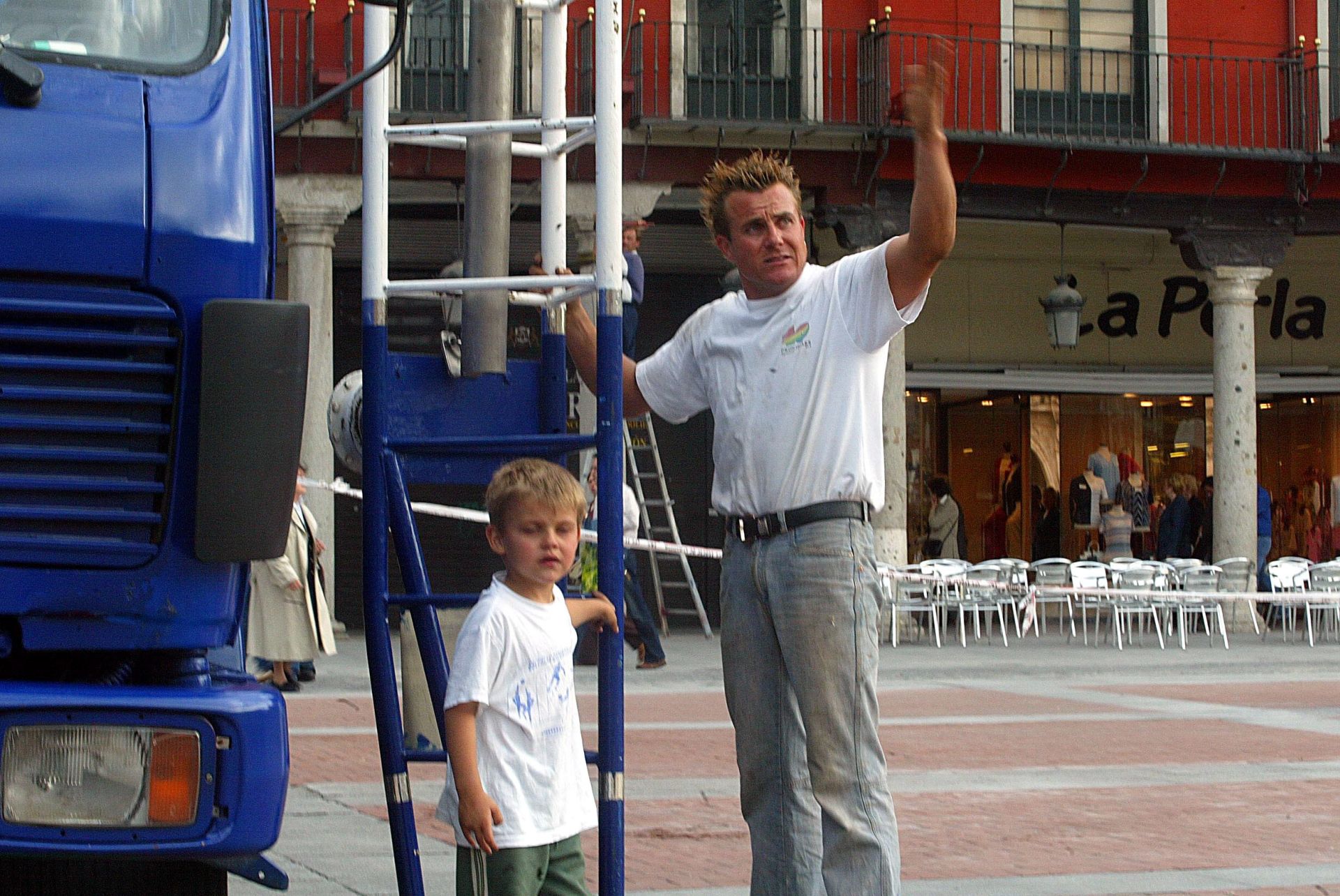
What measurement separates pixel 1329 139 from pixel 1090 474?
5554mm

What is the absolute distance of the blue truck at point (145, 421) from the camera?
336 cm

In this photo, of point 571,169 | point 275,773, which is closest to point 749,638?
point 275,773

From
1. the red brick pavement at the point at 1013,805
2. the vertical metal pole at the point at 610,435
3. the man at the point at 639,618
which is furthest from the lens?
the man at the point at 639,618

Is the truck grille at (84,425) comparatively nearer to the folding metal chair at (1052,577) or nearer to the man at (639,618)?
the man at (639,618)

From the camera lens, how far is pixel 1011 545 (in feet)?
77.9

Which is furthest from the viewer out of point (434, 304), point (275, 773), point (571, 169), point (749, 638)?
point (434, 304)

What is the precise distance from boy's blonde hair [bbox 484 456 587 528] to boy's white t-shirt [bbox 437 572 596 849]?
19 cm

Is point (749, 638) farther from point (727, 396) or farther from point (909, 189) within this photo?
point (909, 189)

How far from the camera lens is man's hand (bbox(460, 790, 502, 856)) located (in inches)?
145

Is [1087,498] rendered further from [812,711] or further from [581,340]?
[812,711]

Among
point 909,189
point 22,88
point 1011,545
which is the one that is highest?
point 909,189

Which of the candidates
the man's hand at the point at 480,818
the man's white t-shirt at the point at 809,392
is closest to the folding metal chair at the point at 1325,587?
the man's white t-shirt at the point at 809,392

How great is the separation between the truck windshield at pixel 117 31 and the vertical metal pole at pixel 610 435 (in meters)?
0.88

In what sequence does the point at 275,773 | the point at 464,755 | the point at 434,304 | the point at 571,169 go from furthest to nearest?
the point at 434,304 < the point at 571,169 < the point at 464,755 < the point at 275,773
